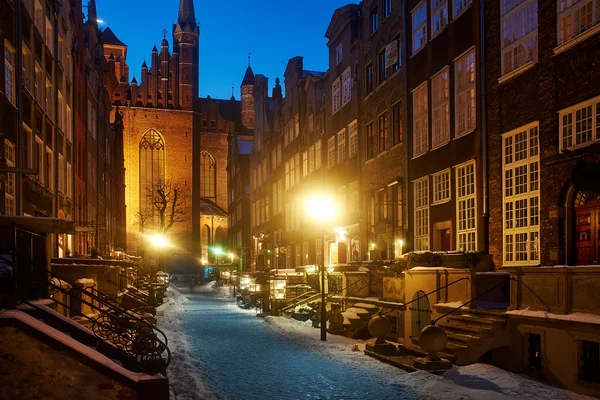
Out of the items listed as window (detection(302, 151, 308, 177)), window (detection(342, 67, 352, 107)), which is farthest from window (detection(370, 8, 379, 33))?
window (detection(302, 151, 308, 177))

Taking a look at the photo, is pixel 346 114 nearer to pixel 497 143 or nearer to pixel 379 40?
pixel 379 40

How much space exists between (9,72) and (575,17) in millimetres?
15743

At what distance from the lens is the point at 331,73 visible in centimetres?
3931

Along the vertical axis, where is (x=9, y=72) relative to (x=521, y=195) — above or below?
above

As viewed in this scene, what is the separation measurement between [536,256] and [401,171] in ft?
33.9

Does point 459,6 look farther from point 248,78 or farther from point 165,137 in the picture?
point 248,78

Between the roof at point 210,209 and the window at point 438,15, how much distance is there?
6940 centimetres

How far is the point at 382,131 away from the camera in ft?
99.7

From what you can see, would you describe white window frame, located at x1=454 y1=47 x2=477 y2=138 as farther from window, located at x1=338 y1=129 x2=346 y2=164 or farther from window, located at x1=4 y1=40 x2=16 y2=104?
window, located at x1=4 y1=40 x2=16 y2=104

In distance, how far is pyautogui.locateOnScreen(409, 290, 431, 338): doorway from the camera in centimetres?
1859

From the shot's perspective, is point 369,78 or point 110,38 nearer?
point 369,78

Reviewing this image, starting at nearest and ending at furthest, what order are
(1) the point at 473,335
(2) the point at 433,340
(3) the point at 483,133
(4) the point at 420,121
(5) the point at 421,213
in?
(2) the point at 433,340, (1) the point at 473,335, (3) the point at 483,133, (5) the point at 421,213, (4) the point at 420,121

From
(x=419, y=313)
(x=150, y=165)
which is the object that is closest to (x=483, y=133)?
(x=419, y=313)

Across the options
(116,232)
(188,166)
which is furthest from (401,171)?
(188,166)
